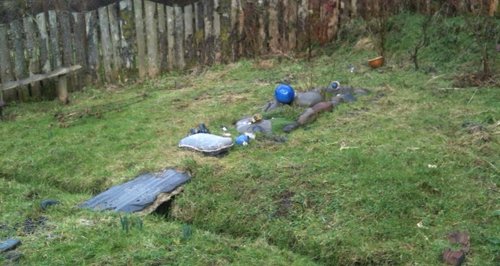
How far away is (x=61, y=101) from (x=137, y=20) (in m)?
1.48

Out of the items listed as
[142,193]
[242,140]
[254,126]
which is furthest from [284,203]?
[254,126]

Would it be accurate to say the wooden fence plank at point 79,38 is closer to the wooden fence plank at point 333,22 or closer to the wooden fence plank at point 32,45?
the wooden fence plank at point 32,45

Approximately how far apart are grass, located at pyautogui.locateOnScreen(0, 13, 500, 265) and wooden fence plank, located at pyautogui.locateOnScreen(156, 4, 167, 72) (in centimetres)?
147

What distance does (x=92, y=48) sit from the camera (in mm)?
8422

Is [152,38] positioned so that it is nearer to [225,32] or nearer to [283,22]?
[225,32]

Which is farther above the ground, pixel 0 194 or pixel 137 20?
pixel 137 20

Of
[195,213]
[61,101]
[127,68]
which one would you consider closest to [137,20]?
[127,68]

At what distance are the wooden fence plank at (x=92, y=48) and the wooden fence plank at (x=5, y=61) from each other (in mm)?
959

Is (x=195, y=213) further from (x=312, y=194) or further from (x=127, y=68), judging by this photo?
(x=127, y=68)

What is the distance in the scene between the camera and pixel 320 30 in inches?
364

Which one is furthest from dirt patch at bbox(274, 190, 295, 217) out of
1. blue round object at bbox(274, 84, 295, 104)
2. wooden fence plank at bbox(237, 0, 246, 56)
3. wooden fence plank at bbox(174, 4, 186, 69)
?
wooden fence plank at bbox(237, 0, 246, 56)

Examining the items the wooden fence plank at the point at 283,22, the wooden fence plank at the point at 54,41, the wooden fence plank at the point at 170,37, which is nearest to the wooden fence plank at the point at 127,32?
the wooden fence plank at the point at 170,37

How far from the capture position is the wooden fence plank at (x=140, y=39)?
867 cm

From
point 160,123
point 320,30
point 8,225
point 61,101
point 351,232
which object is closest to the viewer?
point 351,232
